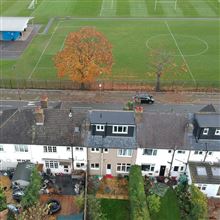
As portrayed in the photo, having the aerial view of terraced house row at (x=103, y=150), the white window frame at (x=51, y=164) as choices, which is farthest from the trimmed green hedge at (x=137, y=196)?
the white window frame at (x=51, y=164)

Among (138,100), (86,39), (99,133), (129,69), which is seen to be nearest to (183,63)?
(129,69)

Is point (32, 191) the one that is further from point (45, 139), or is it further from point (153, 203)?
point (153, 203)

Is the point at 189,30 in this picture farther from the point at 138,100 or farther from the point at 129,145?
the point at 129,145

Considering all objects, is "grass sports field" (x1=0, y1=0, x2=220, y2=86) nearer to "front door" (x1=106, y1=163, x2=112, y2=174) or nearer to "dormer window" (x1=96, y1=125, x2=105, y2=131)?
"dormer window" (x1=96, y1=125, x2=105, y2=131)

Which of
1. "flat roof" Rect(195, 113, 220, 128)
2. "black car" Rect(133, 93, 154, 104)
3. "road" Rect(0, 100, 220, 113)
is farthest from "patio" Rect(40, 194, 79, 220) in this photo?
"black car" Rect(133, 93, 154, 104)

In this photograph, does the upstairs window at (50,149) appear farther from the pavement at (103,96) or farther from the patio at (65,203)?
the pavement at (103,96)

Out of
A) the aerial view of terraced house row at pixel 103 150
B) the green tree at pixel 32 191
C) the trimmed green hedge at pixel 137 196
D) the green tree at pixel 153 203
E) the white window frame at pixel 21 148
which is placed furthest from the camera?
the white window frame at pixel 21 148
